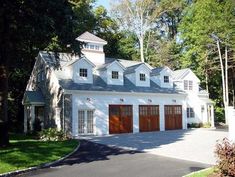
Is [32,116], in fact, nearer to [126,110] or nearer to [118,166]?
[126,110]

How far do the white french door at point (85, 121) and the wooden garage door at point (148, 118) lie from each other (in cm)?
526

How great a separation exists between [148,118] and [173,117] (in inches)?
134

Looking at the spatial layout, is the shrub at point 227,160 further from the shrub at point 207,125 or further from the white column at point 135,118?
the shrub at point 207,125

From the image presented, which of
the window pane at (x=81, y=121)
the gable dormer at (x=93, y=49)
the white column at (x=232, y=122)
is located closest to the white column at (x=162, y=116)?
the gable dormer at (x=93, y=49)

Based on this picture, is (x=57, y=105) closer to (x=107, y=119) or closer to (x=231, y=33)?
(x=107, y=119)

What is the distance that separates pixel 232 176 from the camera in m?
9.79

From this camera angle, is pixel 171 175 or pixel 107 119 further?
pixel 107 119

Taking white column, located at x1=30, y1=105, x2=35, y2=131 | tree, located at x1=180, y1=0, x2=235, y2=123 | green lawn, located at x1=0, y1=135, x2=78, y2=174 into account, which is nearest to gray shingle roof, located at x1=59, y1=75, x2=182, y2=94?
white column, located at x1=30, y1=105, x2=35, y2=131

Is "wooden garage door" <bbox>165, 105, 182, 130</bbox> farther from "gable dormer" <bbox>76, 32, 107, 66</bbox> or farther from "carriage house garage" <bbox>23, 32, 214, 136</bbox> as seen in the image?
"gable dormer" <bbox>76, 32, 107, 66</bbox>

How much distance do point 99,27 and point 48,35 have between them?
31.4 metres

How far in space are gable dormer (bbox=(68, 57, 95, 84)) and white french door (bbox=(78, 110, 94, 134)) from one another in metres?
2.77

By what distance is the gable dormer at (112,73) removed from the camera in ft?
102

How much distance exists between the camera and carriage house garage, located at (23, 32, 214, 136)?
91.4ft

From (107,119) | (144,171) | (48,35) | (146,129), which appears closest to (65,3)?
(48,35)
